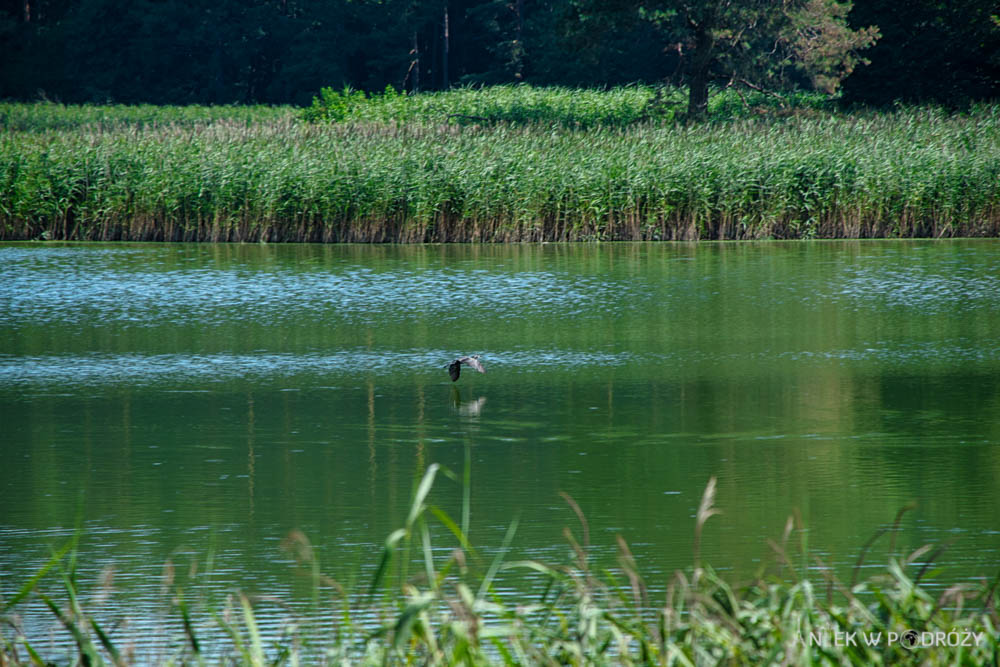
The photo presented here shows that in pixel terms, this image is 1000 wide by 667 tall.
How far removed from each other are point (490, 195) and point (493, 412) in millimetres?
8926

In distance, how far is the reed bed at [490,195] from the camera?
15.8 m

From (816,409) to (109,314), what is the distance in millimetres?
6359

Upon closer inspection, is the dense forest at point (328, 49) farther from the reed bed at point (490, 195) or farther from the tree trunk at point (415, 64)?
the reed bed at point (490, 195)

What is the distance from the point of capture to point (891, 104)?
25.3 m

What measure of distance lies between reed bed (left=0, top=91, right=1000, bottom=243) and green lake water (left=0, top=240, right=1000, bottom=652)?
2.19m

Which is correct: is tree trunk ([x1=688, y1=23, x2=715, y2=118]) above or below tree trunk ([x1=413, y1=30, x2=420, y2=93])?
below

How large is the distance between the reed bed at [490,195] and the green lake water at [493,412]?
219 centimetres

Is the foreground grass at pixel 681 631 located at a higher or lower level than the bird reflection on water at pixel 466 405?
higher

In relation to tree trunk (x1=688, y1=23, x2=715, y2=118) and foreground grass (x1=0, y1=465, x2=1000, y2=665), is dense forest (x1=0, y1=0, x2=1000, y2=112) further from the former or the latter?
foreground grass (x1=0, y1=465, x2=1000, y2=665)

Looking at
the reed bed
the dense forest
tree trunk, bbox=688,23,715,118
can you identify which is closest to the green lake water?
the reed bed

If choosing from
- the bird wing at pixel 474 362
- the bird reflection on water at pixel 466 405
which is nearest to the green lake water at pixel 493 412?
the bird reflection on water at pixel 466 405

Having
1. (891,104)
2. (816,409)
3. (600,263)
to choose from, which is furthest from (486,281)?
(891,104)

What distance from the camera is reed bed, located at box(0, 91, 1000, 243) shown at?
1575 cm

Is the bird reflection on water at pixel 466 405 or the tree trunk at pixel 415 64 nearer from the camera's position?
the bird reflection on water at pixel 466 405
